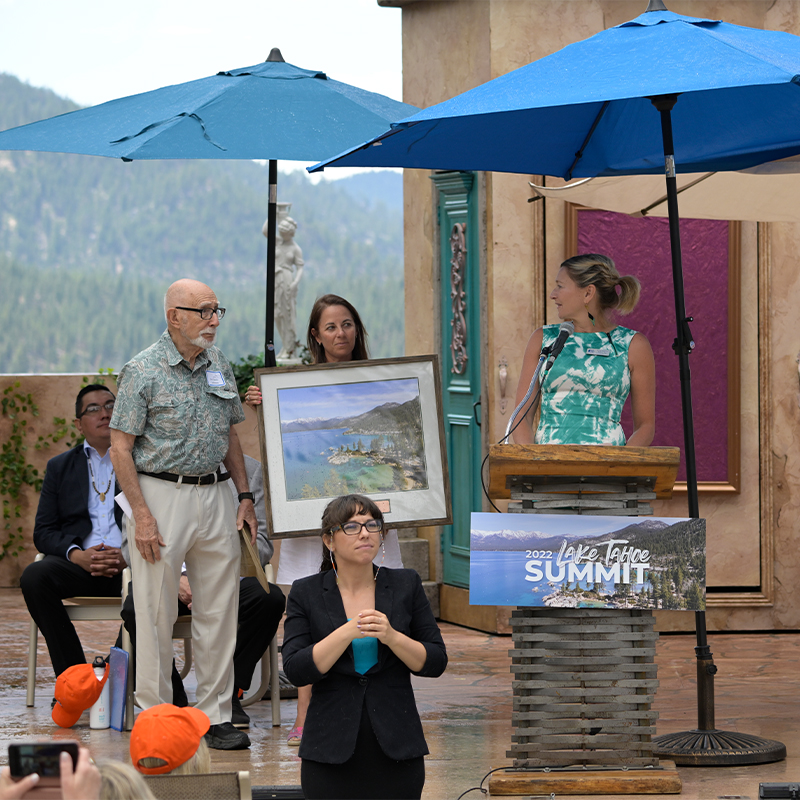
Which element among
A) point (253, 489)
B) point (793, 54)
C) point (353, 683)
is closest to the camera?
point (353, 683)

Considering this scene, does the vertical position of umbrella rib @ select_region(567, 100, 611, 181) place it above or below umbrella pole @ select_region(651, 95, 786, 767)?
above

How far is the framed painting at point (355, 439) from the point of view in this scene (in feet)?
16.2

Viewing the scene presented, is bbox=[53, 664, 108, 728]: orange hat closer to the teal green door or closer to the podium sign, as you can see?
the podium sign

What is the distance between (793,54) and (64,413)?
6.01m

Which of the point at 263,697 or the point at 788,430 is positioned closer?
the point at 263,697

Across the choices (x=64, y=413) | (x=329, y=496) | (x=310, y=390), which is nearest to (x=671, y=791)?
(x=329, y=496)

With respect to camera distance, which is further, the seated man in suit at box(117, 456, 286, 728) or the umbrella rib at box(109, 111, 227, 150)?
the seated man in suit at box(117, 456, 286, 728)

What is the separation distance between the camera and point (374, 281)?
25.1 m

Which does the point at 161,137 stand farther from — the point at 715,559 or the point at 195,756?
the point at 715,559

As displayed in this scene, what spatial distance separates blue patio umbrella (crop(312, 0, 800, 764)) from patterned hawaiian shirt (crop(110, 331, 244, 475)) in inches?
38.4

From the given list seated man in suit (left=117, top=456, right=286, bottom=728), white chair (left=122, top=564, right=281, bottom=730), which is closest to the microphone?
seated man in suit (left=117, top=456, right=286, bottom=728)

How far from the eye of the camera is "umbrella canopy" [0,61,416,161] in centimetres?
482

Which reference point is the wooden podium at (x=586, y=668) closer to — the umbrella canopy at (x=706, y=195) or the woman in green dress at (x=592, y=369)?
the woman in green dress at (x=592, y=369)

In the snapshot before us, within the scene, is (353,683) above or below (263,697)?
above
